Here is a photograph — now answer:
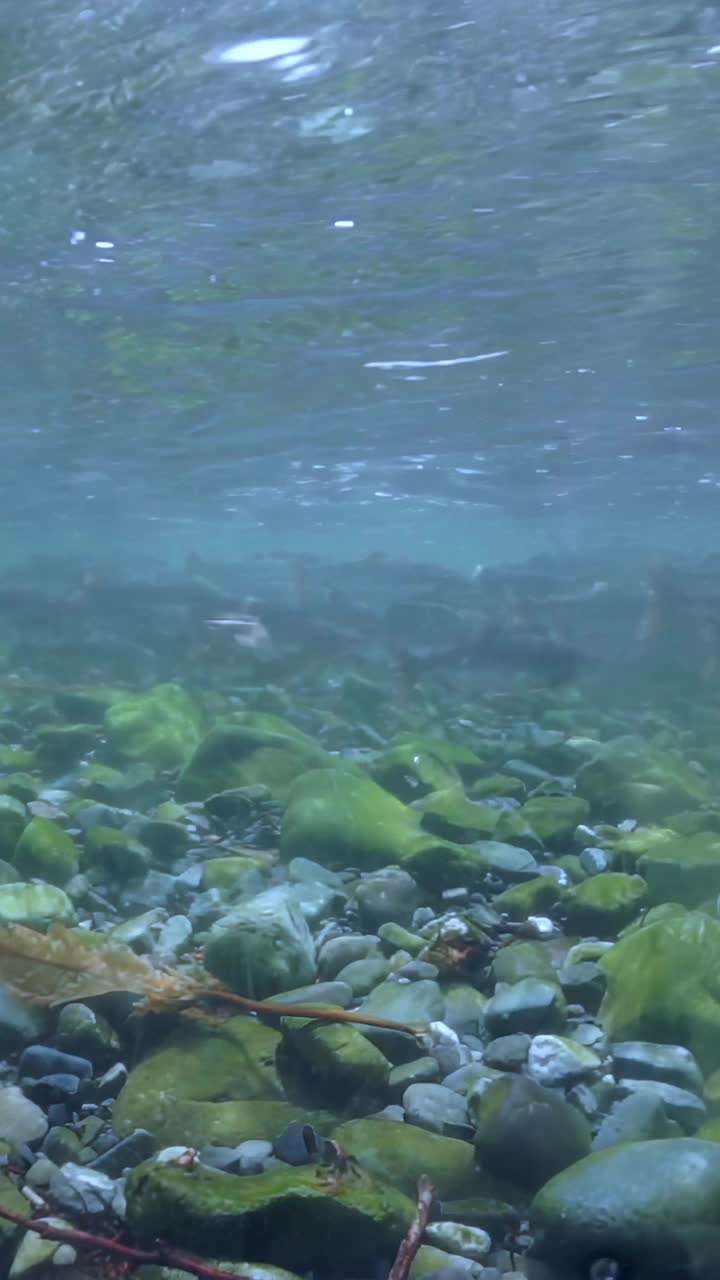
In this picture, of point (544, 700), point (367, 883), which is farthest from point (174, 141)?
point (544, 700)

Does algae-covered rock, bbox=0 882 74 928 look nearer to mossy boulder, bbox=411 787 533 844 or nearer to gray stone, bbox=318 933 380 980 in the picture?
gray stone, bbox=318 933 380 980

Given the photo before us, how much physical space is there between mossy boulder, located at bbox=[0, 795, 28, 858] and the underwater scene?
0.04m

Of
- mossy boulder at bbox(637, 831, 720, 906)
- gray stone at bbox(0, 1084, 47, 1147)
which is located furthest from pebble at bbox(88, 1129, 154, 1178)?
mossy boulder at bbox(637, 831, 720, 906)

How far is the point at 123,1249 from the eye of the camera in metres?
2.38

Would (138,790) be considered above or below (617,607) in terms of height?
above

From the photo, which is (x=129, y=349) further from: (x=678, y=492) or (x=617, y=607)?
(x=678, y=492)

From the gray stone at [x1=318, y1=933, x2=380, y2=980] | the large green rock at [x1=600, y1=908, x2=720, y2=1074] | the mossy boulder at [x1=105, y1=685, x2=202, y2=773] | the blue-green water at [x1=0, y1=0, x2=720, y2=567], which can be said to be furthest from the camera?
the mossy boulder at [x1=105, y1=685, x2=202, y2=773]

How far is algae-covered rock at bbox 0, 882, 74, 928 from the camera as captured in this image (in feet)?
14.3

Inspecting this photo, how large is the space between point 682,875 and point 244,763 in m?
3.37

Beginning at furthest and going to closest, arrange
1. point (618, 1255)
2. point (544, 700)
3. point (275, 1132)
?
point (544, 700) < point (275, 1132) < point (618, 1255)

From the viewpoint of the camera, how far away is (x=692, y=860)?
16.7ft

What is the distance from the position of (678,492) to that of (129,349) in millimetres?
24842

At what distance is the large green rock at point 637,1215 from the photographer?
2.34 meters

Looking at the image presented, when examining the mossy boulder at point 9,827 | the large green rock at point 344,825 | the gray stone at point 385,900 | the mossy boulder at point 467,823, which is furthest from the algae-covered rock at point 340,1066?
the mossy boulder at point 467,823
